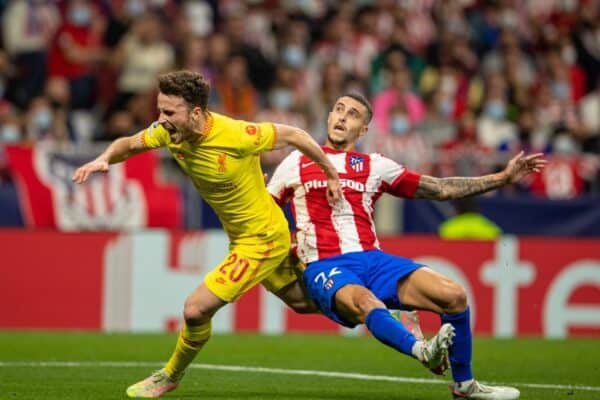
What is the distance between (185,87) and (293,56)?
10.2 meters

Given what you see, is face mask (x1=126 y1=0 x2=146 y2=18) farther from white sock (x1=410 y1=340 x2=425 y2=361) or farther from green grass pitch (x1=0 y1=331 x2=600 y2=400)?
white sock (x1=410 y1=340 x2=425 y2=361)

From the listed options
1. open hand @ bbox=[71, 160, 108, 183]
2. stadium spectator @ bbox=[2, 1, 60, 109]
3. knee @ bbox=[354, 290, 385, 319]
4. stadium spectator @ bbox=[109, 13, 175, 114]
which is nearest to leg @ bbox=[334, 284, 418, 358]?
knee @ bbox=[354, 290, 385, 319]

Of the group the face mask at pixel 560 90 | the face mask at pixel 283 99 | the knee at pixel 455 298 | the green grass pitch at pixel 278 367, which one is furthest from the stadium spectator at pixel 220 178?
the face mask at pixel 560 90

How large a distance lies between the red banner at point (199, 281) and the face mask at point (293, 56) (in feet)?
14.8

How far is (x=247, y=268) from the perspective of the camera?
883 cm

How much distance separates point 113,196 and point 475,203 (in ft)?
14.3

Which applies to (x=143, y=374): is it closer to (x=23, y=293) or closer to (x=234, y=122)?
(x=234, y=122)

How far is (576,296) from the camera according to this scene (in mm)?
15062

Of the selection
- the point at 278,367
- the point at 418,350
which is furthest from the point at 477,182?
the point at 278,367

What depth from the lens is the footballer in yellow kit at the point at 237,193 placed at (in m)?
8.70

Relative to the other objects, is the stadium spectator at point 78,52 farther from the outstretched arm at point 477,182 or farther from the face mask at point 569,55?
the outstretched arm at point 477,182

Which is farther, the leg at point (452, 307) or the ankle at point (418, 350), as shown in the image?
the leg at point (452, 307)

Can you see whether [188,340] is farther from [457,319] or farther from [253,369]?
[253,369]

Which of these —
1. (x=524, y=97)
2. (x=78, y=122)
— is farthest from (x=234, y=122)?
(x=524, y=97)
